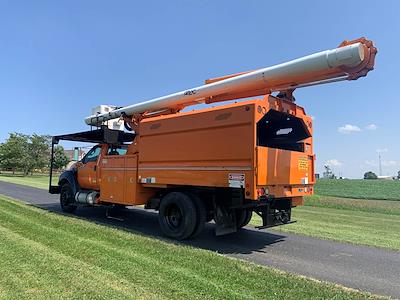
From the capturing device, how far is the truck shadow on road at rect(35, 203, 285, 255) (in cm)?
773

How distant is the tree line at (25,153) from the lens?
61594 mm

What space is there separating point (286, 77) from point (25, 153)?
6286cm

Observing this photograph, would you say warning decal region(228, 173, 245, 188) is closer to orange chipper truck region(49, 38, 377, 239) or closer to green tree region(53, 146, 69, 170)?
orange chipper truck region(49, 38, 377, 239)

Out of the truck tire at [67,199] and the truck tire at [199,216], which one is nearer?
the truck tire at [199,216]

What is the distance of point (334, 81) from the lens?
748cm

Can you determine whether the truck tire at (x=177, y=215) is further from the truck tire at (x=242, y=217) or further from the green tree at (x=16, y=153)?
the green tree at (x=16, y=153)

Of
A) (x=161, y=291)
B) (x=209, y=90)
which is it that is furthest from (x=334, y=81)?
(x=161, y=291)

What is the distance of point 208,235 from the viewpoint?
895cm

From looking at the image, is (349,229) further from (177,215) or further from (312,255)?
(177,215)

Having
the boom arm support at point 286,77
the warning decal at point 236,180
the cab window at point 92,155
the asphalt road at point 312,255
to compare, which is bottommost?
the asphalt road at point 312,255

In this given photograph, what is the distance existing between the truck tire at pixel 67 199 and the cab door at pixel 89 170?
51 centimetres

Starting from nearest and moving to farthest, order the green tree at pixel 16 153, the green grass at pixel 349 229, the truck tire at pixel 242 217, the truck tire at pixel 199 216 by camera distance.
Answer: the truck tire at pixel 199 216
the green grass at pixel 349 229
the truck tire at pixel 242 217
the green tree at pixel 16 153

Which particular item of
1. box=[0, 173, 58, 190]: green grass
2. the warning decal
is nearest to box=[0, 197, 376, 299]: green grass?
the warning decal

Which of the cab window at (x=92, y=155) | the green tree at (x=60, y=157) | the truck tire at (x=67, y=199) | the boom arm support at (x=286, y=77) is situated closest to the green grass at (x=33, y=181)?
the green tree at (x=60, y=157)
